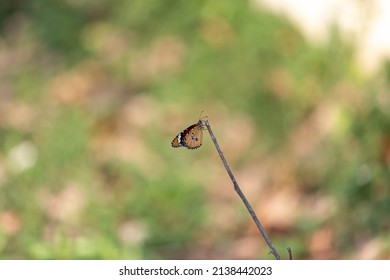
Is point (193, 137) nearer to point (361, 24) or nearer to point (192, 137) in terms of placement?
point (192, 137)

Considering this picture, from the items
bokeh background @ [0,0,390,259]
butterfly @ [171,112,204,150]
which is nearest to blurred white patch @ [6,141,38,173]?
Answer: bokeh background @ [0,0,390,259]

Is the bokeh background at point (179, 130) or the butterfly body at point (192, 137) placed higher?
the bokeh background at point (179, 130)

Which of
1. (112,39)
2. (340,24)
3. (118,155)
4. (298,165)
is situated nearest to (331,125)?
(298,165)

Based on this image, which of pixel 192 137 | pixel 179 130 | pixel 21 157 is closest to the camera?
pixel 192 137

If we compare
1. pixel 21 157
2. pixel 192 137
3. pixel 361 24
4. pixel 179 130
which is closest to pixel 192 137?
pixel 192 137

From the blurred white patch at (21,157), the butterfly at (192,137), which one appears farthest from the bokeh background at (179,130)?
the butterfly at (192,137)

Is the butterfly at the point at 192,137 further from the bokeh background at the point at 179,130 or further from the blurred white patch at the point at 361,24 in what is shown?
the blurred white patch at the point at 361,24

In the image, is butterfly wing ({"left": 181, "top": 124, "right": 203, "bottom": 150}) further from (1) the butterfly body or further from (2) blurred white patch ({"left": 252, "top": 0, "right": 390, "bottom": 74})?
(2) blurred white patch ({"left": 252, "top": 0, "right": 390, "bottom": 74})
